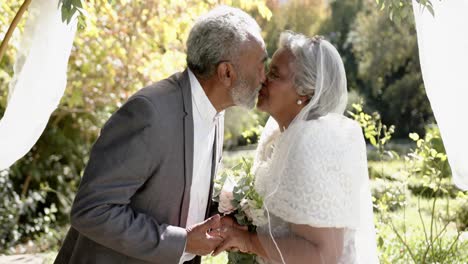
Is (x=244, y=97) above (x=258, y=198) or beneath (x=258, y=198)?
above

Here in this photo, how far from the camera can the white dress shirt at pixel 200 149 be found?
2.85 m

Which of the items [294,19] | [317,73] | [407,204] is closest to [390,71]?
[294,19]

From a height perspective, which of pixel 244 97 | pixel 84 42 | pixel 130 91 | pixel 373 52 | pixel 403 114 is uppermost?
pixel 244 97

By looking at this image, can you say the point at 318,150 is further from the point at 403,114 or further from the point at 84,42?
the point at 403,114

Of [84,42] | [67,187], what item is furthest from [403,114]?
[84,42]

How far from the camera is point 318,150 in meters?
2.77

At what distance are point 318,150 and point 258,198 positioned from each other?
29 cm

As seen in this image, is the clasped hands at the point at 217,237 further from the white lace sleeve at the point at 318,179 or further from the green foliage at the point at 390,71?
the green foliage at the point at 390,71

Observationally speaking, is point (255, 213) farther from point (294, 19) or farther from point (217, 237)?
point (294, 19)

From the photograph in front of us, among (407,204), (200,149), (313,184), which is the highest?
(200,149)

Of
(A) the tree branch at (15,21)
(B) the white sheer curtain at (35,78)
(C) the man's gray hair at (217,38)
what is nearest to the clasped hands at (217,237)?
(C) the man's gray hair at (217,38)

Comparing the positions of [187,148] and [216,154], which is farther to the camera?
[216,154]

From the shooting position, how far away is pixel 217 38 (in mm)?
2775

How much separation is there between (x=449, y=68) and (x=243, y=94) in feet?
3.02
